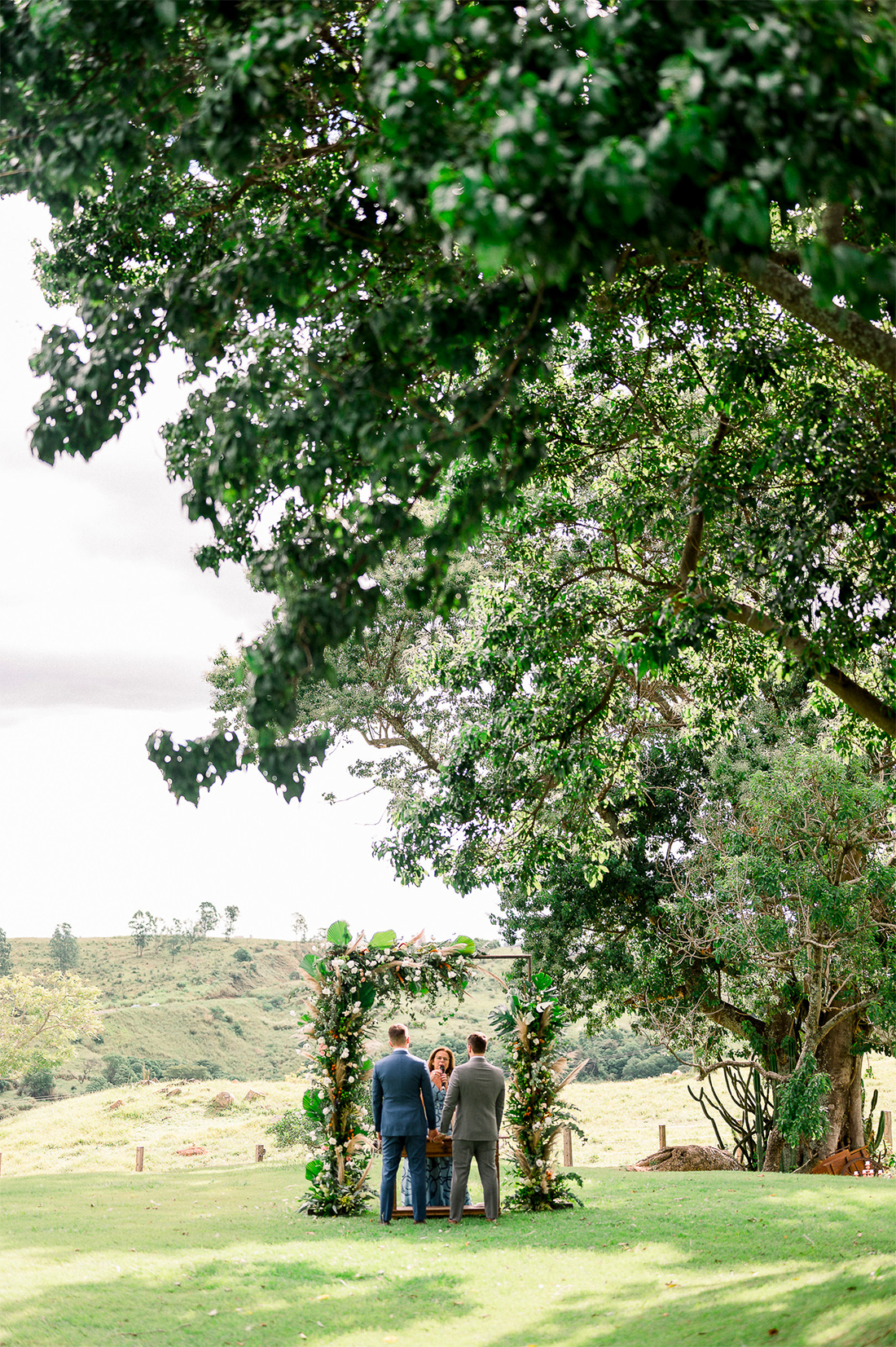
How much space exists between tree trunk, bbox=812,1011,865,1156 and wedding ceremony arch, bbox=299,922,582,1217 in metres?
7.93

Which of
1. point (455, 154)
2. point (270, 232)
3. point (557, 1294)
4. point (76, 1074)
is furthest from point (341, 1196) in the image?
point (76, 1074)

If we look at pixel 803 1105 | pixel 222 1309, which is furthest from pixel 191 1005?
pixel 222 1309

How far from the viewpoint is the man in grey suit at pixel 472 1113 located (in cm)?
930

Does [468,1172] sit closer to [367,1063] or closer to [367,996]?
[367,1063]

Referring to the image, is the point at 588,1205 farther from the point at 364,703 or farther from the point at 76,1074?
the point at 76,1074

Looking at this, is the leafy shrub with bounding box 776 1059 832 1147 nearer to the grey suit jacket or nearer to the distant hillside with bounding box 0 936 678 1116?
the grey suit jacket

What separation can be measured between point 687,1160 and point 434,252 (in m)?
15.9

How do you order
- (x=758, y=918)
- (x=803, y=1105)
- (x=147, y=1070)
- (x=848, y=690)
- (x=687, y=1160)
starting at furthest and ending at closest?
(x=147, y=1070), (x=687, y=1160), (x=803, y=1105), (x=758, y=918), (x=848, y=690)

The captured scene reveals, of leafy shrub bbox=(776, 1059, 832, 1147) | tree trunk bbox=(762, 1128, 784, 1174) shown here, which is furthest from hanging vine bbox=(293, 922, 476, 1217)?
tree trunk bbox=(762, 1128, 784, 1174)

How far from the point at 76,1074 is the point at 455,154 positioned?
55120 mm

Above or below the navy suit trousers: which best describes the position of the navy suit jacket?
above

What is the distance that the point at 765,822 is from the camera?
529 inches

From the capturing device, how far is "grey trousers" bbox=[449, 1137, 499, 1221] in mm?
9383

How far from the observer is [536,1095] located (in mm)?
10703
